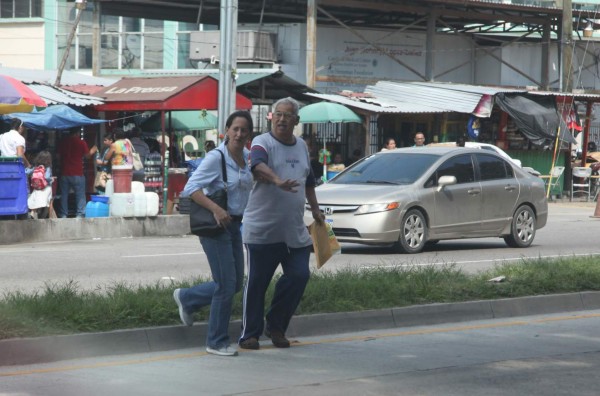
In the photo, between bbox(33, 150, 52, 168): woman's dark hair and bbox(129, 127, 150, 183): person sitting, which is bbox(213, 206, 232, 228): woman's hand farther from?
bbox(129, 127, 150, 183): person sitting

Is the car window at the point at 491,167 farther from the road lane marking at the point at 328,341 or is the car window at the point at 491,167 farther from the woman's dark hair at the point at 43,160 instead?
the woman's dark hair at the point at 43,160

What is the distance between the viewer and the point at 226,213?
8375 mm

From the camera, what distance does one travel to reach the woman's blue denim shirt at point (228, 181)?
851 cm

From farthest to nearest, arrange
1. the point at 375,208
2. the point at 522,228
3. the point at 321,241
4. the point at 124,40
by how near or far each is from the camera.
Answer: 1. the point at 124,40
2. the point at 522,228
3. the point at 375,208
4. the point at 321,241

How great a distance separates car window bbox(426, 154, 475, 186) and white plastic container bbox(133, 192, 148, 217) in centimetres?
622

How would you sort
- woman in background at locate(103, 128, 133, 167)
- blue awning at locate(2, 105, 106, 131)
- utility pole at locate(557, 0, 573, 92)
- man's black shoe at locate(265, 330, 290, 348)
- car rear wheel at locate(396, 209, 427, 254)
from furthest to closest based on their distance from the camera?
utility pole at locate(557, 0, 573, 92) → blue awning at locate(2, 105, 106, 131) → woman in background at locate(103, 128, 133, 167) → car rear wheel at locate(396, 209, 427, 254) → man's black shoe at locate(265, 330, 290, 348)

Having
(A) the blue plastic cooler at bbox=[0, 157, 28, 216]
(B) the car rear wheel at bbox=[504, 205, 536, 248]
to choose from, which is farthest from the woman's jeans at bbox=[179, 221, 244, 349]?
(A) the blue plastic cooler at bbox=[0, 157, 28, 216]

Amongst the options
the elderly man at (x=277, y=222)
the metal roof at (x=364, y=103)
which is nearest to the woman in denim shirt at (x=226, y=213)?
the elderly man at (x=277, y=222)

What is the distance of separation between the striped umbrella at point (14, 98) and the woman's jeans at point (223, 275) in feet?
38.5

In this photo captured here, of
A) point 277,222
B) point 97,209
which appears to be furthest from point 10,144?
point 277,222

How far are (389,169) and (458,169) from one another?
1.05m

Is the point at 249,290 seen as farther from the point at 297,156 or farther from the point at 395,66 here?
the point at 395,66

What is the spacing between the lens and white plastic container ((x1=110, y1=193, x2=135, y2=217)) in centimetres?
2122

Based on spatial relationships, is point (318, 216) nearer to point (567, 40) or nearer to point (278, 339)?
point (278, 339)
